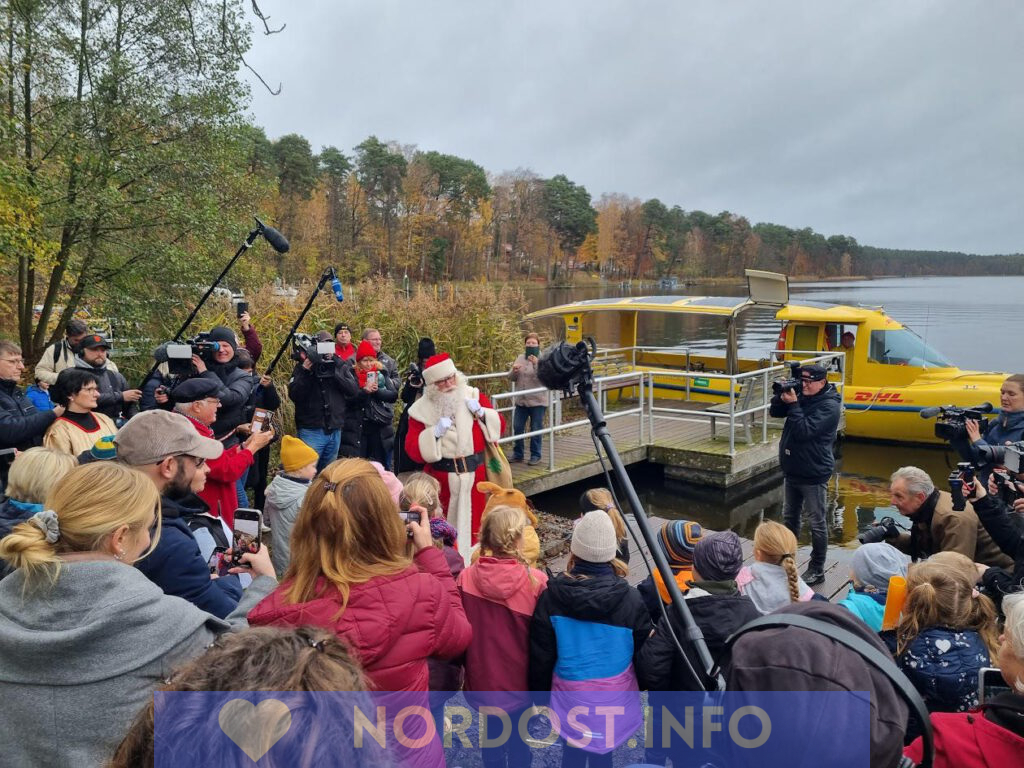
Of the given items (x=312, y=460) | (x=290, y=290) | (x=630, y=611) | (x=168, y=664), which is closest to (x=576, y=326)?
(x=290, y=290)

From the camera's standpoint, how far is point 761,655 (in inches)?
49.0

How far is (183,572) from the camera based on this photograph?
1905 millimetres

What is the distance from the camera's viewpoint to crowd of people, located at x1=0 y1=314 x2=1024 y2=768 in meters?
1.27

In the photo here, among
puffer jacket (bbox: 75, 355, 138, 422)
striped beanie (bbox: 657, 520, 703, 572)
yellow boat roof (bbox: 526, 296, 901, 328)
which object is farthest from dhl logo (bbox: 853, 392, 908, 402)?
puffer jacket (bbox: 75, 355, 138, 422)

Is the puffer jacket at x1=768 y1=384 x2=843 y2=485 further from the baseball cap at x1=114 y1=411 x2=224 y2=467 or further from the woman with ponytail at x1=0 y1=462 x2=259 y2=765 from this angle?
the woman with ponytail at x1=0 y1=462 x2=259 y2=765

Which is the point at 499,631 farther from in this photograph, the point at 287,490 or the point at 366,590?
the point at 287,490

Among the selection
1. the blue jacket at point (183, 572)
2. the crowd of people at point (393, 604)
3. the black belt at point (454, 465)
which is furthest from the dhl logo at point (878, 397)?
the blue jacket at point (183, 572)

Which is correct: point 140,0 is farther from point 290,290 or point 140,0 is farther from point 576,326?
point 576,326

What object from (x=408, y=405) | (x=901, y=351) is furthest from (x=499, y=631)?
(x=901, y=351)

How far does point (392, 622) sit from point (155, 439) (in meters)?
1.17

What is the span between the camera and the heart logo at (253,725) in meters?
0.88

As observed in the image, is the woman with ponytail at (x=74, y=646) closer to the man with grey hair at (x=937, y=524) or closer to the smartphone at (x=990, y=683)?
the smartphone at (x=990, y=683)

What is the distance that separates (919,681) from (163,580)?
2.38 m

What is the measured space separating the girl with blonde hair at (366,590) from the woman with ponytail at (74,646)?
12.7 inches
